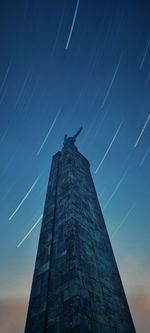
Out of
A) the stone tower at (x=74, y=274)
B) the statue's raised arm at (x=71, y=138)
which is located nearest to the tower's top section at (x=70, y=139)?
the statue's raised arm at (x=71, y=138)

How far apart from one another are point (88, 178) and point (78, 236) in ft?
22.5

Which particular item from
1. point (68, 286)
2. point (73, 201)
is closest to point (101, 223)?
point (73, 201)

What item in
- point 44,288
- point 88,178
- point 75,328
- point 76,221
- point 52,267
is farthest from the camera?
point 88,178

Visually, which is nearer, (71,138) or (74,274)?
(74,274)

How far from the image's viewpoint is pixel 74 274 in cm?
755

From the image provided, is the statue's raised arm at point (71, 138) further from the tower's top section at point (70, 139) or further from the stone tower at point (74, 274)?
the stone tower at point (74, 274)

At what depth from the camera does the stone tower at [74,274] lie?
6.80 meters

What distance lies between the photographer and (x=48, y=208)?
40.6 ft

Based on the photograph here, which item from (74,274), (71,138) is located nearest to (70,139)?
(71,138)

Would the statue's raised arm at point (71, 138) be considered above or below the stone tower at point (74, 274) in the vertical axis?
above

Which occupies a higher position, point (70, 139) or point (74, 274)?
point (70, 139)

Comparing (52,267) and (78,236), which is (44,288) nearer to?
(52,267)

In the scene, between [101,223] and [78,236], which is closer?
[78,236]

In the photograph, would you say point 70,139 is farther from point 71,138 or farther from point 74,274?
point 74,274
